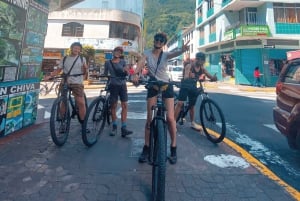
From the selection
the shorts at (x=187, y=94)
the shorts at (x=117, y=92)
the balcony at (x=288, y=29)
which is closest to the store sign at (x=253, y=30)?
the balcony at (x=288, y=29)

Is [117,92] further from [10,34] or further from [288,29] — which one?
[288,29]

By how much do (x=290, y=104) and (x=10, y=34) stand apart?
206 inches

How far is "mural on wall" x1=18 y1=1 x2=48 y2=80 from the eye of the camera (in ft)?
17.8

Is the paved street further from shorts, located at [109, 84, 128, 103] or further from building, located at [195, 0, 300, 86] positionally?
building, located at [195, 0, 300, 86]

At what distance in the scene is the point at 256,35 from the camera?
74.1 ft

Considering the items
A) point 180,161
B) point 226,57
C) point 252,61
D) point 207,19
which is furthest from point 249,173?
point 207,19

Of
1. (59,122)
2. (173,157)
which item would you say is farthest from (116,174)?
(59,122)

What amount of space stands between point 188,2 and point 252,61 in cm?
7830

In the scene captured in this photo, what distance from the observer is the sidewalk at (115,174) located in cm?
298

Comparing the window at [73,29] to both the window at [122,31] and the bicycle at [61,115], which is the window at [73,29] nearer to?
the window at [122,31]

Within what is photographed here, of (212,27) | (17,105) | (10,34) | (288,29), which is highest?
(212,27)

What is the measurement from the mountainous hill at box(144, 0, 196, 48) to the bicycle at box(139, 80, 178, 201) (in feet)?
235

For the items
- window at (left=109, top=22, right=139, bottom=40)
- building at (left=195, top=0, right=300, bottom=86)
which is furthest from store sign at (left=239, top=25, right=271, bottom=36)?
window at (left=109, top=22, right=139, bottom=40)

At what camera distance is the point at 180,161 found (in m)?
4.08
